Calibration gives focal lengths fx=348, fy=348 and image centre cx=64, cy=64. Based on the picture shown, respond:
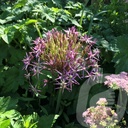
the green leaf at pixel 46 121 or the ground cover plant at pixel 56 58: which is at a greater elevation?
the ground cover plant at pixel 56 58

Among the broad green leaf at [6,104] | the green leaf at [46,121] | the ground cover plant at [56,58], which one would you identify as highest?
the ground cover plant at [56,58]

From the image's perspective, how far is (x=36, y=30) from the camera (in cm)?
228

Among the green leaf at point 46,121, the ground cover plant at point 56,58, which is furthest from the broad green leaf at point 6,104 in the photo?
the green leaf at point 46,121

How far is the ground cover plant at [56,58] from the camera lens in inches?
74.9

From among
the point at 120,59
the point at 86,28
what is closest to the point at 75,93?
the point at 120,59

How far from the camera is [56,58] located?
1878mm

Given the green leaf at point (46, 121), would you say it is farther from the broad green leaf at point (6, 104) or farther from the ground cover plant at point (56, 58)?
the broad green leaf at point (6, 104)

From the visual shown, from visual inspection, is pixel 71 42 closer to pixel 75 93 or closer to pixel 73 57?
pixel 73 57

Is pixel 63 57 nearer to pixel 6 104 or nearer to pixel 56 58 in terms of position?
Result: pixel 56 58

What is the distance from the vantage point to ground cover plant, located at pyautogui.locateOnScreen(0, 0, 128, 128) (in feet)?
6.24

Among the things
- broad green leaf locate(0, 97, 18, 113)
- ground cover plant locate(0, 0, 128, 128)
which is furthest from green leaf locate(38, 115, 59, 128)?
broad green leaf locate(0, 97, 18, 113)

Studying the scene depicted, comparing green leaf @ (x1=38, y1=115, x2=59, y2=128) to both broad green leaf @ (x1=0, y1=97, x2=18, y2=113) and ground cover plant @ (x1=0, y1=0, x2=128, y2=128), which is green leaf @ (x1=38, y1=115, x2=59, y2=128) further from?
broad green leaf @ (x1=0, y1=97, x2=18, y2=113)

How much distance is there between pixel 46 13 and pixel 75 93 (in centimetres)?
56

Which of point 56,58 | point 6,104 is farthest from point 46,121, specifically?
point 56,58
